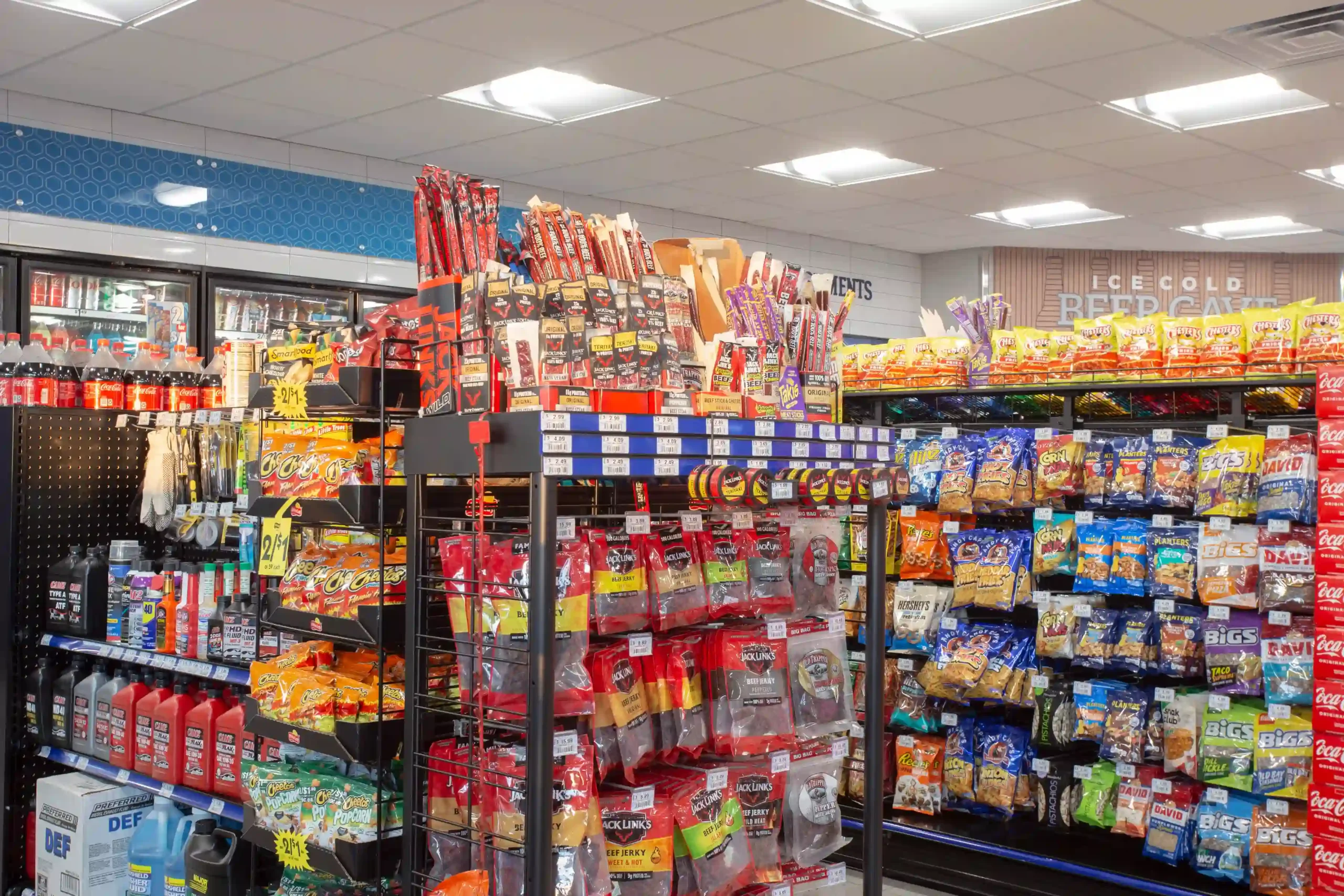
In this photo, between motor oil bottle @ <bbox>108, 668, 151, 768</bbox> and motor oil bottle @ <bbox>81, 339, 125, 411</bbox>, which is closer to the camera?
motor oil bottle @ <bbox>108, 668, 151, 768</bbox>

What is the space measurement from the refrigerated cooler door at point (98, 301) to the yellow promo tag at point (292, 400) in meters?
4.00

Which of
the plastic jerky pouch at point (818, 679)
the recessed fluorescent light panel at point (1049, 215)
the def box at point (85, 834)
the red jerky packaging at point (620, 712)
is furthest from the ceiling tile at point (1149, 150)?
the def box at point (85, 834)

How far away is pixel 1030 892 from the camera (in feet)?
14.2

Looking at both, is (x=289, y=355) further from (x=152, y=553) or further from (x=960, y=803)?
(x=960, y=803)

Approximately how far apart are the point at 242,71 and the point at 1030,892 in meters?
5.40

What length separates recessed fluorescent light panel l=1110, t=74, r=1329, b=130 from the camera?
638 cm

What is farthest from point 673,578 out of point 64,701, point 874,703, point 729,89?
point 729,89

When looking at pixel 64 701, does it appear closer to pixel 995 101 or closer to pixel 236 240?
pixel 236 240

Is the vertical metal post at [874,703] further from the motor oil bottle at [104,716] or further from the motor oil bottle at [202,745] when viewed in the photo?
the motor oil bottle at [104,716]

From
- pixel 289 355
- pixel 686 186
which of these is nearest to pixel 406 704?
pixel 289 355

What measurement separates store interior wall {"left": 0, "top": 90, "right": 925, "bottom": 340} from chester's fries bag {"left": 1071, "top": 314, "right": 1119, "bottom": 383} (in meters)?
2.71

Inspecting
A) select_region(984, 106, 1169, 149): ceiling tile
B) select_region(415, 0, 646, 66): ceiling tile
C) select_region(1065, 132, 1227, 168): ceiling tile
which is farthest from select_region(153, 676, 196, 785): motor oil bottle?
select_region(1065, 132, 1227, 168): ceiling tile

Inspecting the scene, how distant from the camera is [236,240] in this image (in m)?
7.40

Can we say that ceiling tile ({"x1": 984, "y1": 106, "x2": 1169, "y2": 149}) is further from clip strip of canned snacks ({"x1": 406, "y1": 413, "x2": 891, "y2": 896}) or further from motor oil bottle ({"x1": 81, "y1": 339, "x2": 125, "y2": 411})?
motor oil bottle ({"x1": 81, "y1": 339, "x2": 125, "y2": 411})
